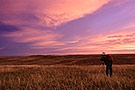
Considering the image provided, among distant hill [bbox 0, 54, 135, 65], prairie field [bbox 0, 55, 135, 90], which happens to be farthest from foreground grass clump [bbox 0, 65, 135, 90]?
distant hill [bbox 0, 54, 135, 65]

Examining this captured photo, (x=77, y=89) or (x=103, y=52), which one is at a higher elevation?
(x=103, y=52)

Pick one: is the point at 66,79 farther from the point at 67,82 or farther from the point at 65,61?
the point at 65,61

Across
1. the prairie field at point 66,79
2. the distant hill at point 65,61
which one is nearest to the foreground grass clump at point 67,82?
the prairie field at point 66,79

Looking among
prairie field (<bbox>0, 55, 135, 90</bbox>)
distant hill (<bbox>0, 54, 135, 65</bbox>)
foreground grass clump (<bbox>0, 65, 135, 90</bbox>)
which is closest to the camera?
foreground grass clump (<bbox>0, 65, 135, 90</bbox>)

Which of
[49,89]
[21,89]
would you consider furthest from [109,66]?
[21,89]

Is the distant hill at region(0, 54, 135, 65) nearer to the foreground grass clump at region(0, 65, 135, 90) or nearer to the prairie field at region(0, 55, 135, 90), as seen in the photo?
the prairie field at region(0, 55, 135, 90)

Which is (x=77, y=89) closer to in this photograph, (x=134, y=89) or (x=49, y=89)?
(x=49, y=89)

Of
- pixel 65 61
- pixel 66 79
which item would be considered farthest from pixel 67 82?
pixel 65 61

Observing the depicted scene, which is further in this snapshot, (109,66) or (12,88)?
(109,66)

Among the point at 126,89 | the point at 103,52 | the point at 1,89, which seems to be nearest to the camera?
the point at 126,89

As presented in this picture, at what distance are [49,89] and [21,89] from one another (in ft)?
3.84

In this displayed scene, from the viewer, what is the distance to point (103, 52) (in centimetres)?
941

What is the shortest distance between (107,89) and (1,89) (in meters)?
4.48

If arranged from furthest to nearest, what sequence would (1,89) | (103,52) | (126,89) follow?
(103,52) → (1,89) → (126,89)
